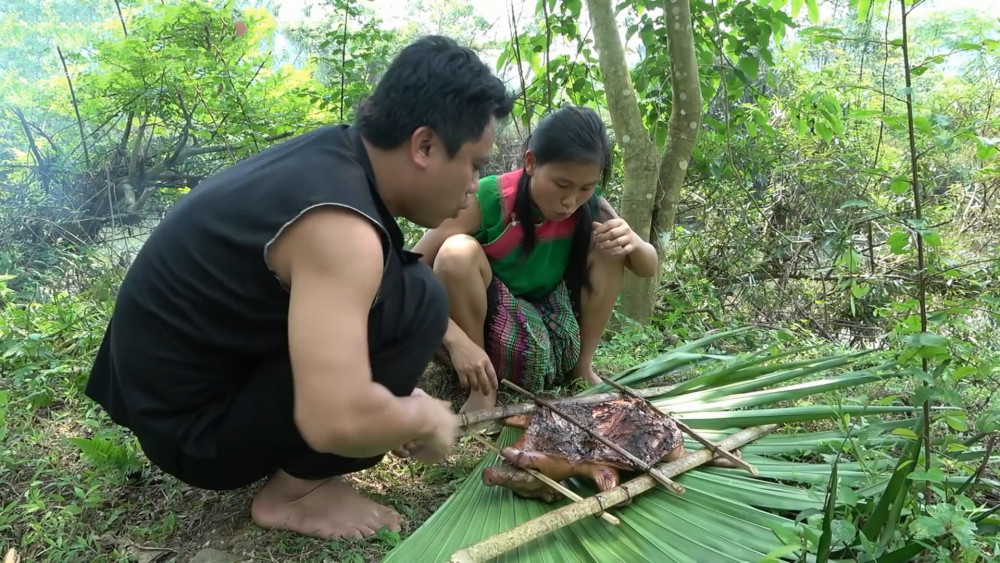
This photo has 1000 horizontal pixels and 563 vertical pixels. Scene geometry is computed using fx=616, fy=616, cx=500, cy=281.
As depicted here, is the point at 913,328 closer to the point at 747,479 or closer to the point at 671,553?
the point at 747,479

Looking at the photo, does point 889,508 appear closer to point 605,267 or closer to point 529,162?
point 605,267

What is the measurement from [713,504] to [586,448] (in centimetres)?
35

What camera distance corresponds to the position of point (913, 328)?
149 cm

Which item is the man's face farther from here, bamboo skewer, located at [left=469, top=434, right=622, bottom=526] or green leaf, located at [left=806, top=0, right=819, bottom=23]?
green leaf, located at [left=806, top=0, right=819, bottom=23]

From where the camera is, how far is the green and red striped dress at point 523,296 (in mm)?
2506

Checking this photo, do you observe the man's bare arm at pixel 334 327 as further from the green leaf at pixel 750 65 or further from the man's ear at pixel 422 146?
the green leaf at pixel 750 65

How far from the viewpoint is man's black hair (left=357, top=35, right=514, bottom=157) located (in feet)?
4.44

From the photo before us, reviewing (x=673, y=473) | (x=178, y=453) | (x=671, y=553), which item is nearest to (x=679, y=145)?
(x=673, y=473)

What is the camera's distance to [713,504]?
1500 mm

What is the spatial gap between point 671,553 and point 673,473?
0.35 m

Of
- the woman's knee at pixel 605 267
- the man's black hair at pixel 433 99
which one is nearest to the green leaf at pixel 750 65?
the woman's knee at pixel 605 267

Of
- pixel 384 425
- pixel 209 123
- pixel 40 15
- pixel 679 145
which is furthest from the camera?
pixel 40 15

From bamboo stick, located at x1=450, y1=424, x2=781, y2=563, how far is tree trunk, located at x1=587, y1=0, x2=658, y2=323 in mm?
1736

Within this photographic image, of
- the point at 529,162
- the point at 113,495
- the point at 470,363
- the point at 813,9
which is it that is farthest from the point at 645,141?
the point at 113,495
